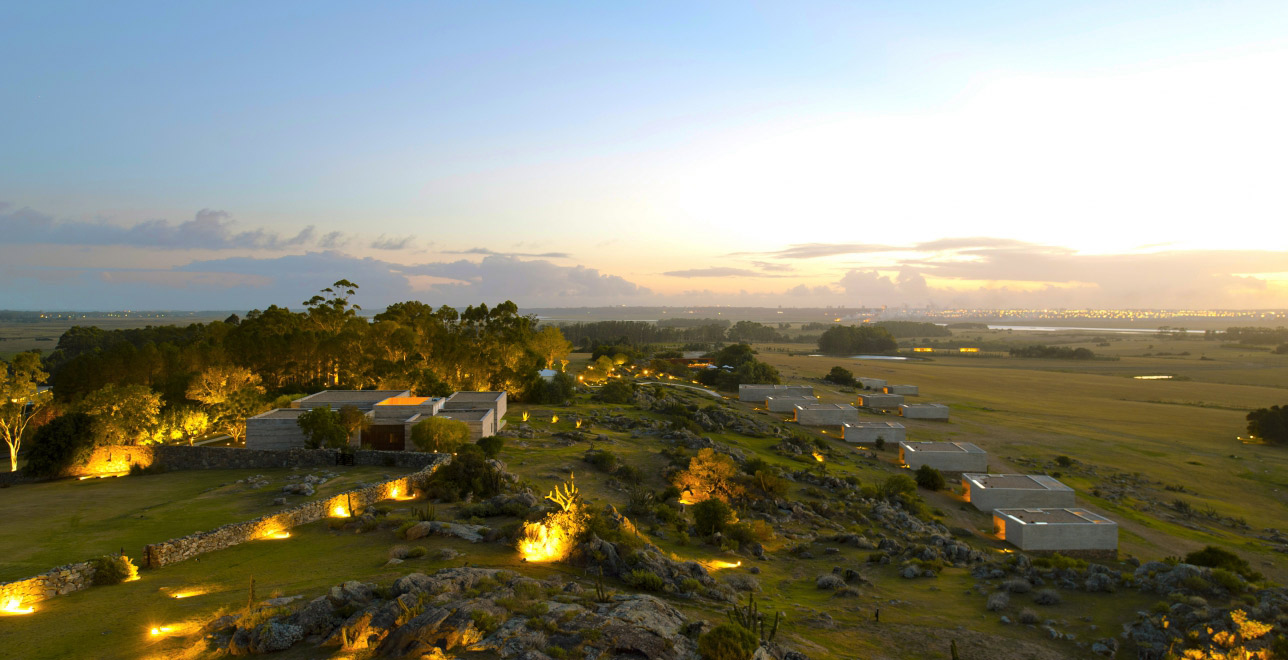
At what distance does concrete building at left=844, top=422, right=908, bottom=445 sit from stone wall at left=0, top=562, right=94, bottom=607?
48632 millimetres

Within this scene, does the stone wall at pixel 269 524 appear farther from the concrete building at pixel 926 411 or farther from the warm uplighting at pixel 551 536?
the concrete building at pixel 926 411

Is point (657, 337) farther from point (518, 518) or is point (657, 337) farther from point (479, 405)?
point (518, 518)

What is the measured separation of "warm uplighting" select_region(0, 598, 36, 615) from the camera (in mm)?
14766

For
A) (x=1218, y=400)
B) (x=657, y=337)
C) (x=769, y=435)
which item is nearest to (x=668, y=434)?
(x=769, y=435)

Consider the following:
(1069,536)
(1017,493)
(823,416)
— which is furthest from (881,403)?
(1069,536)

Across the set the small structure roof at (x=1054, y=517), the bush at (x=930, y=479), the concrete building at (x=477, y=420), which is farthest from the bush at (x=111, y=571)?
the bush at (x=930, y=479)

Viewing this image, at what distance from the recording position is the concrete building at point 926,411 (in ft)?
206

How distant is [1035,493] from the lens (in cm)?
3366

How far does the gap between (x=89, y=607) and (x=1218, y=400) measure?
11665 centimetres

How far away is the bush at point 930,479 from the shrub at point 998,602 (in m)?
19.5

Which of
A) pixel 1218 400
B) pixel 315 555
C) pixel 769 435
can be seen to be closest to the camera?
pixel 315 555

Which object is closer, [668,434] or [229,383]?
[229,383]

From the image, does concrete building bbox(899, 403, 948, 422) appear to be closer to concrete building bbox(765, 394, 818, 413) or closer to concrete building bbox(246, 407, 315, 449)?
concrete building bbox(765, 394, 818, 413)

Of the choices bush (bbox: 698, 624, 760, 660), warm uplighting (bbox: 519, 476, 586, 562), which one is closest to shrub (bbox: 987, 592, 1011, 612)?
bush (bbox: 698, 624, 760, 660)
